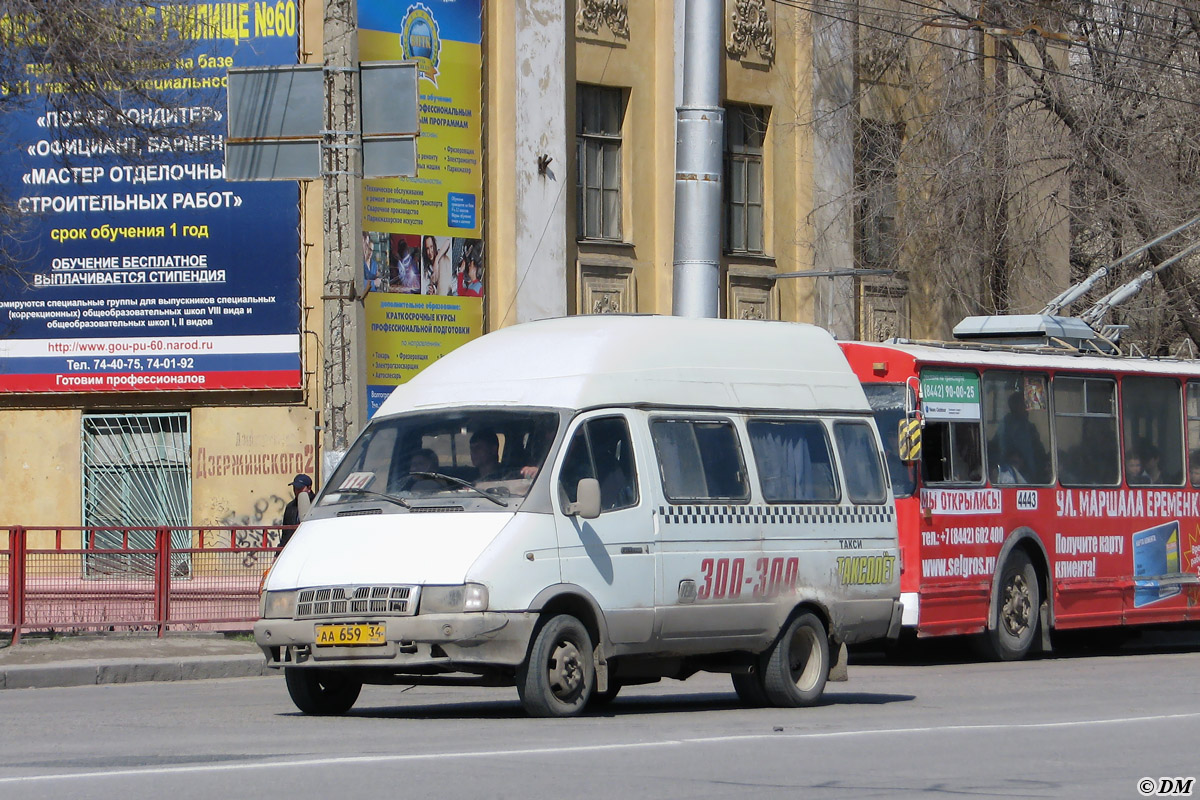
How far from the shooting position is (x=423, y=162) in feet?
80.1

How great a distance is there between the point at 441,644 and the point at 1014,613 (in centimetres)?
935

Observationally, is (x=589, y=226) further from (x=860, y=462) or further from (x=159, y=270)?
(x=860, y=462)

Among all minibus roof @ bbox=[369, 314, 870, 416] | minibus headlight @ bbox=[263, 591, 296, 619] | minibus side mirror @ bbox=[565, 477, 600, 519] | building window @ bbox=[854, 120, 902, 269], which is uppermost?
→ building window @ bbox=[854, 120, 902, 269]

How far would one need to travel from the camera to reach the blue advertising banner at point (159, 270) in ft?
77.9

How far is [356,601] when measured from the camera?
11.3 meters

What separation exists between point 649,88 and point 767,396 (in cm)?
1464

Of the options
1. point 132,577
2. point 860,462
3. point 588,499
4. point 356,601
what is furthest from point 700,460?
point 132,577

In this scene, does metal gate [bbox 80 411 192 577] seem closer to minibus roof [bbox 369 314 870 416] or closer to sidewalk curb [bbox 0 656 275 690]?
sidewalk curb [bbox 0 656 275 690]

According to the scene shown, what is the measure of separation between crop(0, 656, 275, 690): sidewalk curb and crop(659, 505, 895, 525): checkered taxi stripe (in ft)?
16.8

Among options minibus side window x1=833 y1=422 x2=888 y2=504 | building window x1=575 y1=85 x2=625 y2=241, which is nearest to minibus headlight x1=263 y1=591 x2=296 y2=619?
minibus side window x1=833 y1=422 x2=888 y2=504

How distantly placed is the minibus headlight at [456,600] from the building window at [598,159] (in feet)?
51.8

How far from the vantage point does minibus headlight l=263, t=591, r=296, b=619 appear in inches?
456

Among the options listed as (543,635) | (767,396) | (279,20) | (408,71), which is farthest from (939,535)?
(279,20)

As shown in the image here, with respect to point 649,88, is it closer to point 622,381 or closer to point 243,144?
point 243,144
